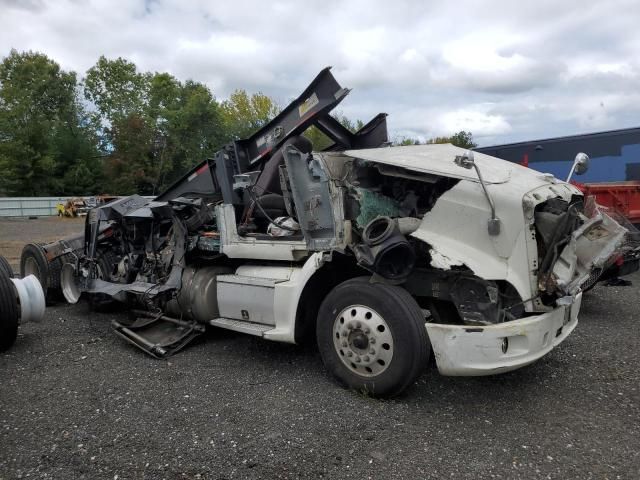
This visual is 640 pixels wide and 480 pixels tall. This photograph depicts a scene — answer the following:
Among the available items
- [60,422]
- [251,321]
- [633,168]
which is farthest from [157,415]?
[633,168]

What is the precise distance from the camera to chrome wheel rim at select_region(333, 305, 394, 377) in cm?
361

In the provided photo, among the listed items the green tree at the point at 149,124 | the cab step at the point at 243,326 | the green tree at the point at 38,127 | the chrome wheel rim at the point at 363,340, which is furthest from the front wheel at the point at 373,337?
the green tree at the point at 38,127

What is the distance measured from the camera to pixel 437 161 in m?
3.92

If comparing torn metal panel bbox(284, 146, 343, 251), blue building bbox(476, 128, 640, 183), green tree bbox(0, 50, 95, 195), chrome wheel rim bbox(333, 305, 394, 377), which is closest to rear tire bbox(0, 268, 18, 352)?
torn metal panel bbox(284, 146, 343, 251)

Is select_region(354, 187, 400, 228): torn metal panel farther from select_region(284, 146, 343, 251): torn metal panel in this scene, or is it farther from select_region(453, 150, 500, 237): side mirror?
select_region(453, 150, 500, 237): side mirror

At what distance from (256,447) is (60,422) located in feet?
4.69

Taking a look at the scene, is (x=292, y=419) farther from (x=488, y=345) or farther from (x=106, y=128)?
(x=106, y=128)

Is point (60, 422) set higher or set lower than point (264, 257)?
lower

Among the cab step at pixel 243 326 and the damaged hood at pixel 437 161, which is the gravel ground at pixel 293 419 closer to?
the cab step at pixel 243 326

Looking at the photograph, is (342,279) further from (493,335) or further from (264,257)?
(493,335)

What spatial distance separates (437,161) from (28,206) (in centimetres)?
3557

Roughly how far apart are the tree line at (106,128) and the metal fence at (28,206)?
6.14 metres

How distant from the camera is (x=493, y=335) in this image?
3.31 meters

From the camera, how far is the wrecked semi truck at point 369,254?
342 centimetres
